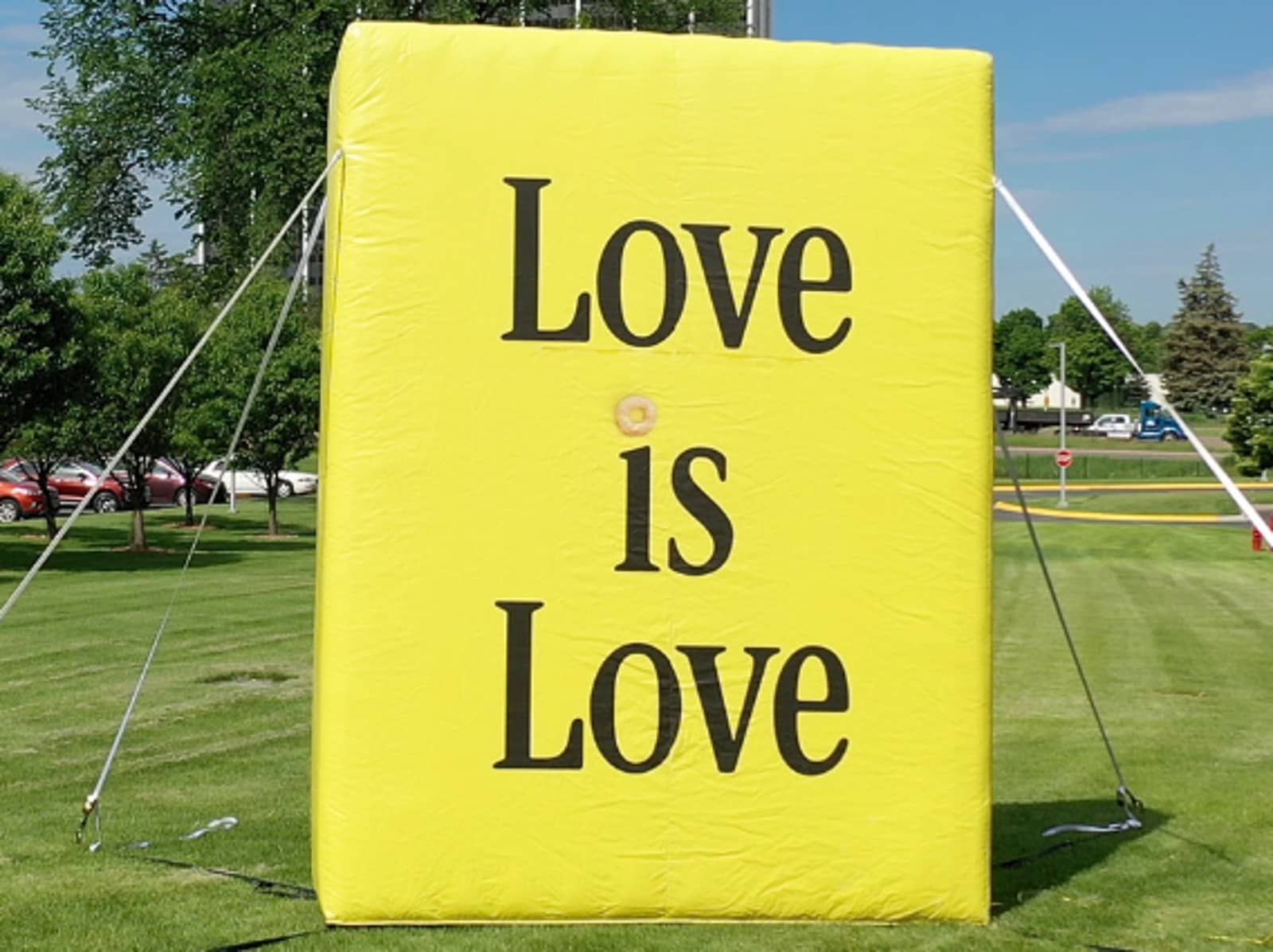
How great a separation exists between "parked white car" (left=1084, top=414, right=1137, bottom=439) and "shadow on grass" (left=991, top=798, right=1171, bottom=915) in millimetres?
85051

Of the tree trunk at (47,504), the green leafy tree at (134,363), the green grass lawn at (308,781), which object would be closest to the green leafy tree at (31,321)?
the tree trunk at (47,504)

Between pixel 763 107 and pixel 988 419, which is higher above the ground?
pixel 763 107

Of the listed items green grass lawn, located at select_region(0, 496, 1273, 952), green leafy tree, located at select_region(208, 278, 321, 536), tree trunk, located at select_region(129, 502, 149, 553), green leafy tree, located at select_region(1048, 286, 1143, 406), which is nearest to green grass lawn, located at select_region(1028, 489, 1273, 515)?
green leafy tree, located at select_region(208, 278, 321, 536)

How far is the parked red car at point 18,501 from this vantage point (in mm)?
41312

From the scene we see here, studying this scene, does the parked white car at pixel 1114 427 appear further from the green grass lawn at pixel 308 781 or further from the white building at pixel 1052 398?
the green grass lawn at pixel 308 781

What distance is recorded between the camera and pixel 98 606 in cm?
2083

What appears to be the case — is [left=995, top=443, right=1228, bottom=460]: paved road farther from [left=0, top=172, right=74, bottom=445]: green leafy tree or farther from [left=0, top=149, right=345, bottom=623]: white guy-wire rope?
[left=0, top=149, right=345, bottom=623]: white guy-wire rope

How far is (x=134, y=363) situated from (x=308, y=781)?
23.5 meters

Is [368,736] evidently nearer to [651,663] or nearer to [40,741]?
[651,663]

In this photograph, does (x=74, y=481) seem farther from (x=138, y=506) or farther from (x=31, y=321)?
(x=31, y=321)

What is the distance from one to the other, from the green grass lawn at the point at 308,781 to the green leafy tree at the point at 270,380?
11.4 m

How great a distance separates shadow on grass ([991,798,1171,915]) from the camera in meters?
6.59

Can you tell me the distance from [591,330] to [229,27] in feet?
111

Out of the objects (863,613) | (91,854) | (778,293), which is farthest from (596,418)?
(91,854)
